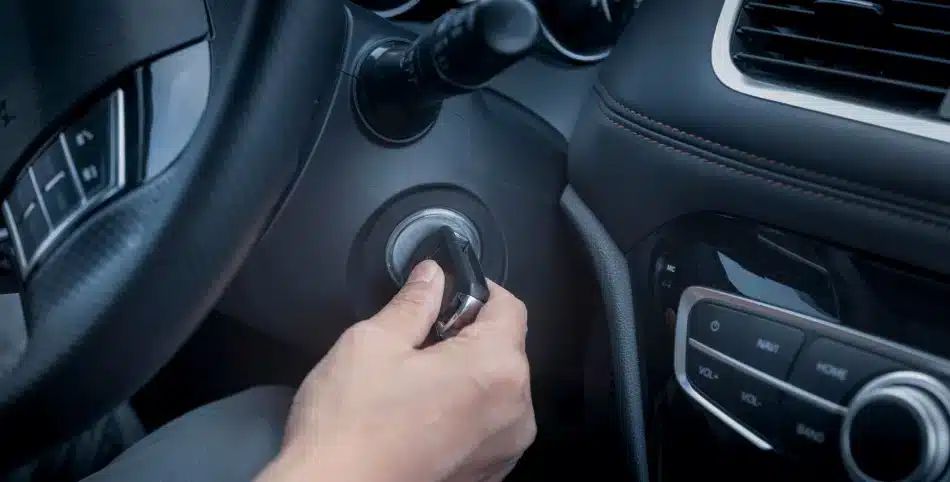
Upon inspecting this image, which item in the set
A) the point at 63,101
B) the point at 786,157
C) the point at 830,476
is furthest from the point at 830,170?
the point at 63,101

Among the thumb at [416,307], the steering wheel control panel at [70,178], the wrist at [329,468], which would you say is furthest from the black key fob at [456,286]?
the steering wheel control panel at [70,178]

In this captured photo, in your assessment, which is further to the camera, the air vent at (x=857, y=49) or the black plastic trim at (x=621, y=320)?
the black plastic trim at (x=621, y=320)

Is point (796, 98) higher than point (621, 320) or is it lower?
higher

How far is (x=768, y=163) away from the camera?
21.6 inches

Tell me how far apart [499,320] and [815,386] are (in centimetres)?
20

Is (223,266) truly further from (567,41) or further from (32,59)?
(567,41)

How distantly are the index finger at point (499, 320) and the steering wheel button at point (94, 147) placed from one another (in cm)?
23

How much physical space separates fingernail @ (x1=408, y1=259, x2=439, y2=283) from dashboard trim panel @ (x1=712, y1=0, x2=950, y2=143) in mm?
223

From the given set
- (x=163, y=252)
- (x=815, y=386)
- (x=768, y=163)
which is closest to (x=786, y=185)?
(x=768, y=163)

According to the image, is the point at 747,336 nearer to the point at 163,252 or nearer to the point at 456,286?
the point at 456,286

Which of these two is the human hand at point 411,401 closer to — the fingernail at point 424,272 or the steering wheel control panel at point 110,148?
the fingernail at point 424,272

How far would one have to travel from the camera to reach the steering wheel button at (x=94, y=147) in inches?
19.0

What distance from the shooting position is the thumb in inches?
22.1

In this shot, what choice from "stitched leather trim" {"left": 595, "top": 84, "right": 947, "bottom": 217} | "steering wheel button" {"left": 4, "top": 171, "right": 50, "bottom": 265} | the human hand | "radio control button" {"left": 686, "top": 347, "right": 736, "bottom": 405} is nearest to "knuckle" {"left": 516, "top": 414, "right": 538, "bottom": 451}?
the human hand
